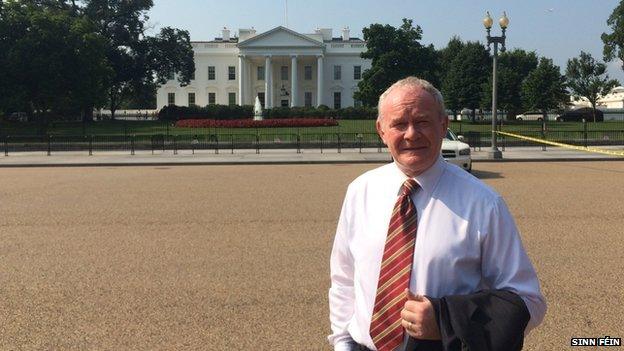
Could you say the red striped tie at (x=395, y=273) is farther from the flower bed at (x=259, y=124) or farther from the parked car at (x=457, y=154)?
the flower bed at (x=259, y=124)

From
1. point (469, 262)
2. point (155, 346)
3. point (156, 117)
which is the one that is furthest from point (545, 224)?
point (156, 117)

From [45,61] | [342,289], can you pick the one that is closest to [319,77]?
[45,61]

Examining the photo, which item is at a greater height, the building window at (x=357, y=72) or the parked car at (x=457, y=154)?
the building window at (x=357, y=72)

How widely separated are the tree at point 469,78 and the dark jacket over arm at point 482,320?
6538 centimetres

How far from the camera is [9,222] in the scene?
10.1 meters

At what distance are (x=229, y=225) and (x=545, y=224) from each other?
192 inches

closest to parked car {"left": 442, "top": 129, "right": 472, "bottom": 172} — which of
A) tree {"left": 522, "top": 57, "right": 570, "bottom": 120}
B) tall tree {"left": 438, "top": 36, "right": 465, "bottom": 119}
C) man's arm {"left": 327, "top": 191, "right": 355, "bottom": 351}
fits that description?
man's arm {"left": 327, "top": 191, "right": 355, "bottom": 351}

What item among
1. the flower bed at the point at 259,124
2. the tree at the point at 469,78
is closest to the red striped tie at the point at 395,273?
the flower bed at the point at 259,124

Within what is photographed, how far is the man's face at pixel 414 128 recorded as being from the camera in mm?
2189

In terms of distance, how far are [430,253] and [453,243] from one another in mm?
84

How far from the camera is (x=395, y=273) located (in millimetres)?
2125

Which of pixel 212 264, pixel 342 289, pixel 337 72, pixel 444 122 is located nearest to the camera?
pixel 444 122

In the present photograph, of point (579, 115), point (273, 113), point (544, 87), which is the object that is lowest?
point (579, 115)

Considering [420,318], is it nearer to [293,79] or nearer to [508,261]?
[508,261]
